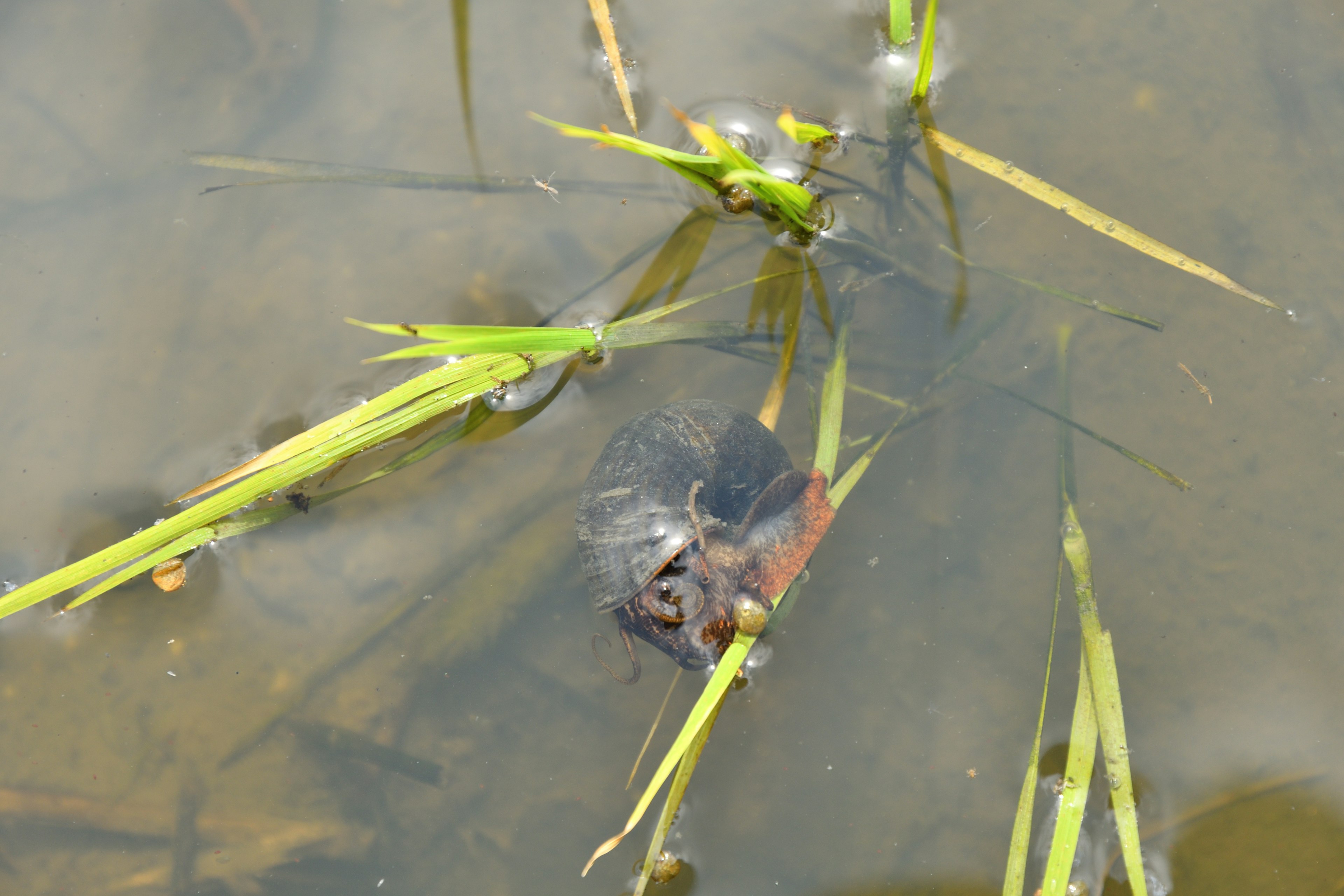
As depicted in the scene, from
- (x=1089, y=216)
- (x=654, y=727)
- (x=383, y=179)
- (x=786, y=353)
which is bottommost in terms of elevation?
(x=654, y=727)

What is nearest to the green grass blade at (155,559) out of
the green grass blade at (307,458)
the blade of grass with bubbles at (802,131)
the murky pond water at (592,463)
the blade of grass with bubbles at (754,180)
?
the green grass blade at (307,458)

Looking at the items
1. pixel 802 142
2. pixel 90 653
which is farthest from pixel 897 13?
pixel 90 653

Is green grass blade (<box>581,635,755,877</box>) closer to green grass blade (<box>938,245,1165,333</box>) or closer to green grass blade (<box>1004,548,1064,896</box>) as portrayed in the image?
green grass blade (<box>1004,548,1064,896</box>)

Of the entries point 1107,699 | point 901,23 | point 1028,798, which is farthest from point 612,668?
point 901,23

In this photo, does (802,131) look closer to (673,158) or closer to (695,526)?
(673,158)

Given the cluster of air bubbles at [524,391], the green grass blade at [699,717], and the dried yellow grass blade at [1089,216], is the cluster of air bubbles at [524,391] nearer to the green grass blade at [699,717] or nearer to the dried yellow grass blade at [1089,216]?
the green grass blade at [699,717]

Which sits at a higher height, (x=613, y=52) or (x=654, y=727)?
(x=613, y=52)
